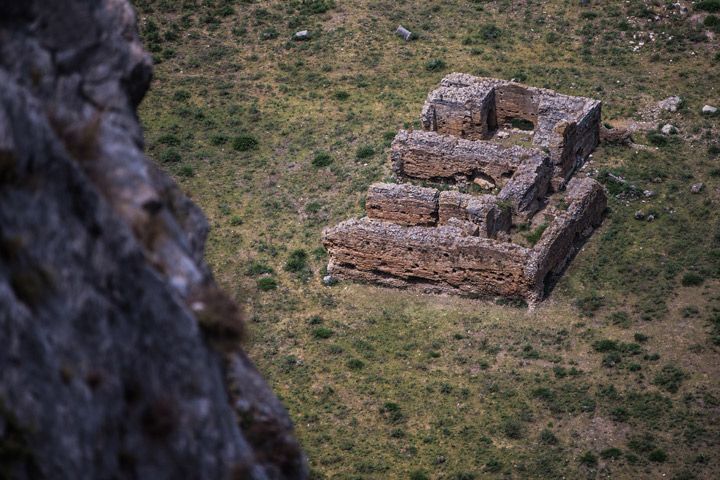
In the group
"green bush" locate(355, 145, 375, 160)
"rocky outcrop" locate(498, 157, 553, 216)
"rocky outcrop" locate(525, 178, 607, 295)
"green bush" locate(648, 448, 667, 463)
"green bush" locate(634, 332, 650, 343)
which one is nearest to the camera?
"green bush" locate(648, 448, 667, 463)

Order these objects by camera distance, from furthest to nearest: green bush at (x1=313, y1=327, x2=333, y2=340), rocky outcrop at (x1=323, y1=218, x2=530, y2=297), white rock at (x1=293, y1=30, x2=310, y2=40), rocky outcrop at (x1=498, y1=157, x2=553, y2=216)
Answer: white rock at (x1=293, y1=30, x2=310, y2=40), rocky outcrop at (x1=498, y1=157, x2=553, y2=216), rocky outcrop at (x1=323, y1=218, x2=530, y2=297), green bush at (x1=313, y1=327, x2=333, y2=340)

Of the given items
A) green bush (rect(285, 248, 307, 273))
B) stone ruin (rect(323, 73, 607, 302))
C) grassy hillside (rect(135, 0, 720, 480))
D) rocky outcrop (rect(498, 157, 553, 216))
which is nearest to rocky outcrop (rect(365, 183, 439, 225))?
stone ruin (rect(323, 73, 607, 302))

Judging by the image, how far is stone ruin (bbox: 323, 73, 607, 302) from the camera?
127 feet

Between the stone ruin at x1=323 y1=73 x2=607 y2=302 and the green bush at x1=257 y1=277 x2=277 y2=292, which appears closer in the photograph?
the stone ruin at x1=323 y1=73 x2=607 y2=302

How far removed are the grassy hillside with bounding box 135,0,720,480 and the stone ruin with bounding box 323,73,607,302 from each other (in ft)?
2.34

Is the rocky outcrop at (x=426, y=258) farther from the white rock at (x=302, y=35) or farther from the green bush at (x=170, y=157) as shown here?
the white rock at (x=302, y=35)

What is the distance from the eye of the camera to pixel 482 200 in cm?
4069

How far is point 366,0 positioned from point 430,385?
25.8 m

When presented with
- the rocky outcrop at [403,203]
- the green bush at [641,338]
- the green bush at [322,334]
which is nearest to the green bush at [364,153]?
the rocky outcrop at [403,203]

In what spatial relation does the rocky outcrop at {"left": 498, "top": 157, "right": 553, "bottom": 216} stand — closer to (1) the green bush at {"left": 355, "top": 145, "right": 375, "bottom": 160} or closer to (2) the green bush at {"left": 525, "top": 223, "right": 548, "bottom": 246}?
(2) the green bush at {"left": 525, "top": 223, "right": 548, "bottom": 246}

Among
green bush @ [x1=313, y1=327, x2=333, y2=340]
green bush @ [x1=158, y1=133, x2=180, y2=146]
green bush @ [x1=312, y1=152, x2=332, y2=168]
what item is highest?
green bush @ [x1=313, y1=327, x2=333, y2=340]

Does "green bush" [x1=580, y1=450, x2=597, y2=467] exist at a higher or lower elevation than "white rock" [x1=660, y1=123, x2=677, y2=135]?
higher

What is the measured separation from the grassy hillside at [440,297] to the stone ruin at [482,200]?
714mm

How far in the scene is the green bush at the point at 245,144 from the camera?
157 feet
